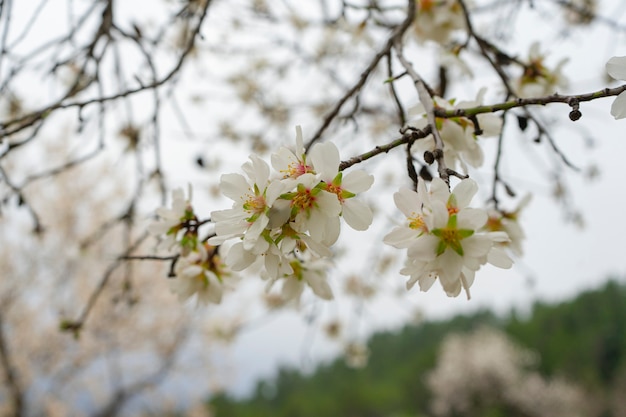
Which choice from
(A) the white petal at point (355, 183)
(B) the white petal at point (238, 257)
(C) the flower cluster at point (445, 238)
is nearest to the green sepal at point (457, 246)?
(C) the flower cluster at point (445, 238)

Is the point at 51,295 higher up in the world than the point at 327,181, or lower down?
higher up

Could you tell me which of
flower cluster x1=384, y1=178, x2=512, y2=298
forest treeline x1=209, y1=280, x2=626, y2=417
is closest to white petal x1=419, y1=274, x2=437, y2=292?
flower cluster x1=384, y1=178, x2=512, y2=298

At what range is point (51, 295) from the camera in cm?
773

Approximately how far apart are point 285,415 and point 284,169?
2159 centimetres

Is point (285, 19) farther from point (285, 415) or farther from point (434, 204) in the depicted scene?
point (285, 415)

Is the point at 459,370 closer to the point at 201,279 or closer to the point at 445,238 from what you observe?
the point at 201,279

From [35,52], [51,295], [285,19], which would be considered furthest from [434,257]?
[51,295]

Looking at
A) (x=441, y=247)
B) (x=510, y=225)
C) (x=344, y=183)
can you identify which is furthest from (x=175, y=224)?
(x=510, y=225)

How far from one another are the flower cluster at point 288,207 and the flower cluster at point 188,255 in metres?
0.21

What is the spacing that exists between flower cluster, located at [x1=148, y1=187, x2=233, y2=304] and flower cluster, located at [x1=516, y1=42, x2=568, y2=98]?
75 centimetres

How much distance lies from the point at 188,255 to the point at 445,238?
0.44 meters

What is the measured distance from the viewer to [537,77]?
108 centimetres

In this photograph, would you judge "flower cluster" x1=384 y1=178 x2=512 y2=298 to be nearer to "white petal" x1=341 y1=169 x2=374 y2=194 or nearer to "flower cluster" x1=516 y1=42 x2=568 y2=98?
"white petal" x1=341 y1=169 x2=374 y2=194

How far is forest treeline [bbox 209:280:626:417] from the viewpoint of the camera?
17.1 metres
